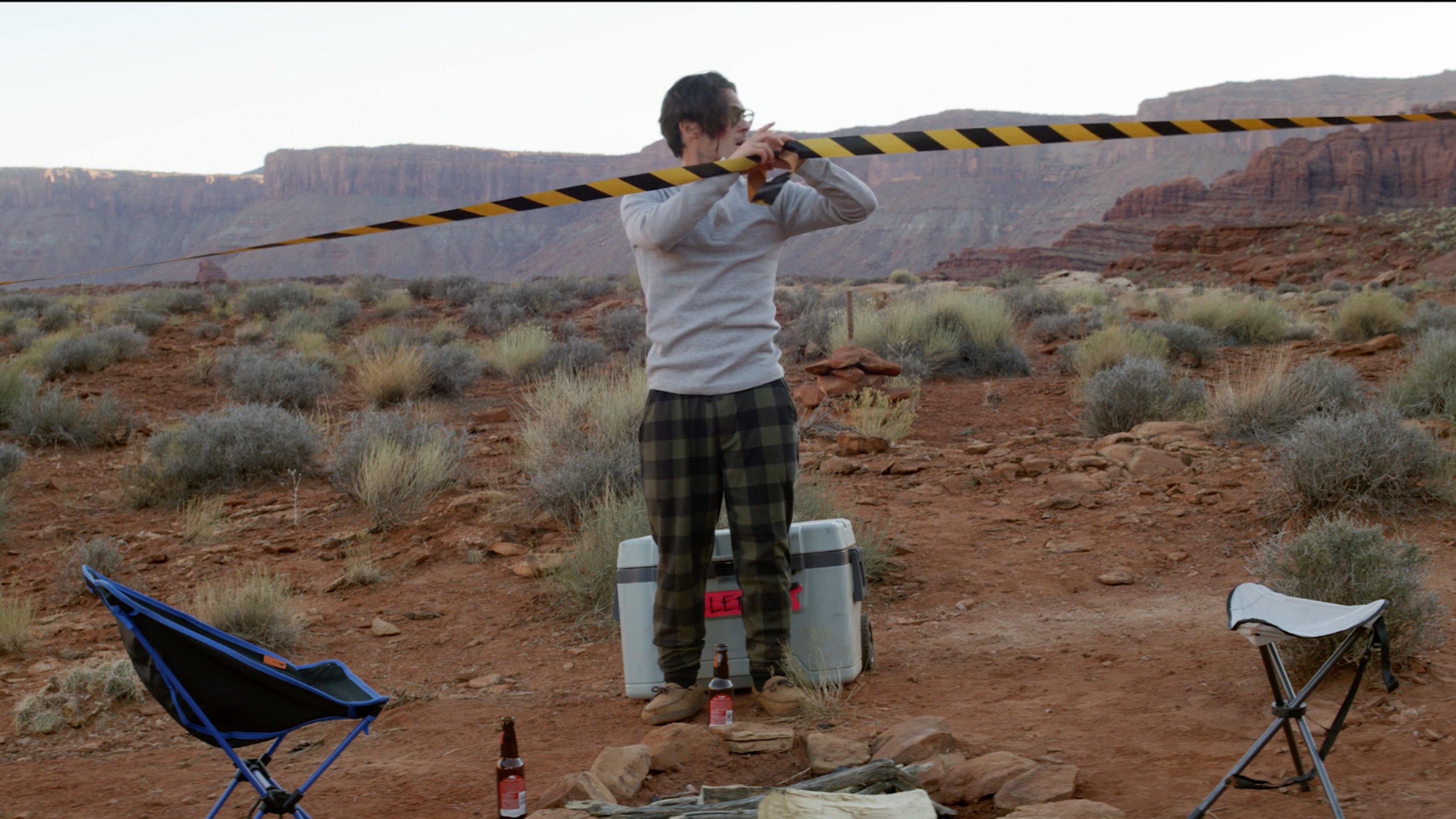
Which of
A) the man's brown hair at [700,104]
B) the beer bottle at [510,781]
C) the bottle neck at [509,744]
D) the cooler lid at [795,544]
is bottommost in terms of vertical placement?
the beer bottle at [510,781]

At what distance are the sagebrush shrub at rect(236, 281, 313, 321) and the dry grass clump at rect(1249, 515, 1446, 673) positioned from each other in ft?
58.5

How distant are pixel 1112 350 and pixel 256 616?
27.6 feet

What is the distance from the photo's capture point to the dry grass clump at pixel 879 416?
825 centimetres

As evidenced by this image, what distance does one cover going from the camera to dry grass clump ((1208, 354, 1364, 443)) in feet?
25.1

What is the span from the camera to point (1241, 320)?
1380 cm

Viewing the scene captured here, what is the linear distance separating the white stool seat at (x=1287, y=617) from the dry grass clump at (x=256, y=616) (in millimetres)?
4083

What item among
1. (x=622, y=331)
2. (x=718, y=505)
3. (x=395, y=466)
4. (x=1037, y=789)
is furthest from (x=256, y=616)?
(x=622, y=331)

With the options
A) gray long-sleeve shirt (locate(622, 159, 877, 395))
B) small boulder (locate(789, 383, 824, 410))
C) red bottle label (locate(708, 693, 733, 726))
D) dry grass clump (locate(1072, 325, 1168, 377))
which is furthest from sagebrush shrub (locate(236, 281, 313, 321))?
red bottle label (locate(708, 693, 733, 726))

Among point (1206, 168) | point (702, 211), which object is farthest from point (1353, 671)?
point (1206, 168)

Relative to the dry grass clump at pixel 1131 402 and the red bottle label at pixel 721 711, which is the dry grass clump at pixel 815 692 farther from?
the dry grass clump at pixel 1131 402

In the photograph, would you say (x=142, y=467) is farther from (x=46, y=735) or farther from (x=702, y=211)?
(x=702, y=211)

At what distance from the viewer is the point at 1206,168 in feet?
277

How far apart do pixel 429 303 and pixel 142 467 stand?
1422 centimetres

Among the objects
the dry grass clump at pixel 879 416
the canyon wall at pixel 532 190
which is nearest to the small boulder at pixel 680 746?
the dry grass clump at pixel 879 416
